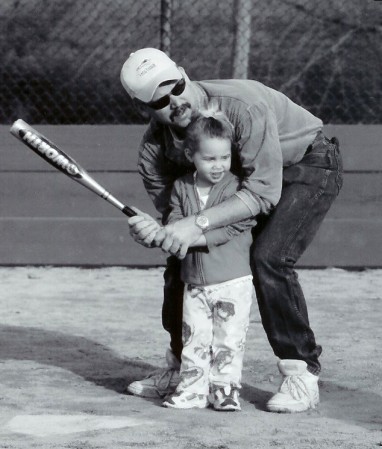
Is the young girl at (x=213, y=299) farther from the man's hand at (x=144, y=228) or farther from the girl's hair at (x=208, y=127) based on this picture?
the man's hand at (x=144, y=228)

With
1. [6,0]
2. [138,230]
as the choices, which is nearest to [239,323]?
[138,230]

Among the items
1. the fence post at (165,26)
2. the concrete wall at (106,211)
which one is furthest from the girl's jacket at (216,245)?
the fence post at (165,26)

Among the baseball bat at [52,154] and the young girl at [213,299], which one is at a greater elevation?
the baseball bat at [52,154]

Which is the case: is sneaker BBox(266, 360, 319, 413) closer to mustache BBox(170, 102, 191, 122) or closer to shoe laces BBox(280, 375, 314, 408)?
shoe laces BBox(280, 375, 314, 408)

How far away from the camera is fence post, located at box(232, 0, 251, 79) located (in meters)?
9.45

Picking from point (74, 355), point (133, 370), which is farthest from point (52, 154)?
point (74, 355)

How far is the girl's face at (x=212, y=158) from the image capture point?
460 centimetres

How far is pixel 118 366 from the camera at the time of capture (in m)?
5.77

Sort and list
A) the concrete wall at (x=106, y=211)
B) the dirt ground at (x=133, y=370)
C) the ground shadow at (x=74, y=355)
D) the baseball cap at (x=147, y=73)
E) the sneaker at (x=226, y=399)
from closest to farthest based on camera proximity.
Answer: the dirt ground at (x=133, y=370) → the baseball cap at (x=147, y=73) → the sneaker at (x=226, y=399) → the ground shadow at (x=74, y=355) → the concrete wall at (x=106, y=211)

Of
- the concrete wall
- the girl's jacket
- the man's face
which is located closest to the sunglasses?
the man's face

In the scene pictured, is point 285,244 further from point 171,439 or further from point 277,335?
point 171,439

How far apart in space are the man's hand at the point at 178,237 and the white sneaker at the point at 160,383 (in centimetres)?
69

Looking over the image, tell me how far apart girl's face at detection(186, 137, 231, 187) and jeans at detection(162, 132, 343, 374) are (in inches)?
11.8

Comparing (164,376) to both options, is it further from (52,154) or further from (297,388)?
(52,154)
